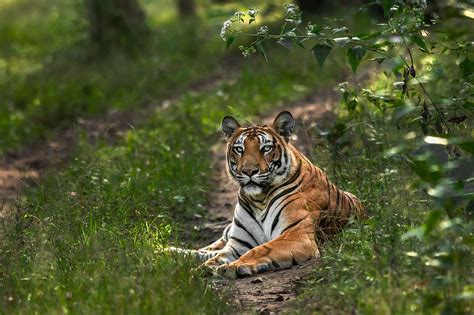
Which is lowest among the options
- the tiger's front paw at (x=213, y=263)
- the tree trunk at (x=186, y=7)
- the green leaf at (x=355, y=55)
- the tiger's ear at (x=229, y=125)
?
Answer: the tree trunk at (x=186, y=7)

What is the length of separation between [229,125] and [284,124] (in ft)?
1.41

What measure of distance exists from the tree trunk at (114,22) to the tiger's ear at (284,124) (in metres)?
10.5

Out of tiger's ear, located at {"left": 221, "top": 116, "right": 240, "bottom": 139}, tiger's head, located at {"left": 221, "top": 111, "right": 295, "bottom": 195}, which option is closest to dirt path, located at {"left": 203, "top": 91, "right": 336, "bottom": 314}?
tiger's head, located at {"left": 221, "top": 111, "right": 295, "bottom": 195}

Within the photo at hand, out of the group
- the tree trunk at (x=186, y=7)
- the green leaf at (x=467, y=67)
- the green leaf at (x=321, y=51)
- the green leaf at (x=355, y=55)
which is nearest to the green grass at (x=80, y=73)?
the tree trunk at (x=186, y=7)

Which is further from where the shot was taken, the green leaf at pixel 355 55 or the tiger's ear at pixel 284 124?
the tiger's ear at pixel 284 124

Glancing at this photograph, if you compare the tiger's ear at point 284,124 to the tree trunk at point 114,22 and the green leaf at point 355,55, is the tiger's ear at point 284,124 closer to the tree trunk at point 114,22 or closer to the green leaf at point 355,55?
the green leaf at point 355,55

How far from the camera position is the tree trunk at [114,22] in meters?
17.5

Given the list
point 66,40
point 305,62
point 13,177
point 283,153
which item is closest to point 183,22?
point 66,40

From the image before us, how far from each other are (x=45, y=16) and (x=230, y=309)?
22.0 m

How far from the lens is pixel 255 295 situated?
603cm

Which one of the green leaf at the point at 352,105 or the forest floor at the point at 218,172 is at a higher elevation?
the green leaf at the point at 352,105

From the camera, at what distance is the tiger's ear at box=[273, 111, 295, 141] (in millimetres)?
7375

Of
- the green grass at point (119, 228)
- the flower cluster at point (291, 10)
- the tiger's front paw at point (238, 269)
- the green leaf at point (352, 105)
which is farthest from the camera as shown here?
the green leaf at point (352, 105)

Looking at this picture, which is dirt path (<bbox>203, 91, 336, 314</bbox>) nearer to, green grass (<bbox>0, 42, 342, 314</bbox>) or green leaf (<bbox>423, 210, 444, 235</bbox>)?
green grass (<bbox>0, 42, 342, 314</bbox>)
